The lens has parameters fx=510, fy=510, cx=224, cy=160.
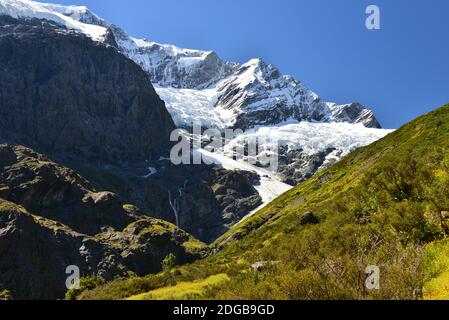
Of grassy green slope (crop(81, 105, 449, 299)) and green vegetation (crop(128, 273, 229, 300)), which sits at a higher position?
grassy green slope (crop(81, 105, 449, 299))

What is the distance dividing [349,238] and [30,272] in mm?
129529

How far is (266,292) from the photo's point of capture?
26234 millimetres

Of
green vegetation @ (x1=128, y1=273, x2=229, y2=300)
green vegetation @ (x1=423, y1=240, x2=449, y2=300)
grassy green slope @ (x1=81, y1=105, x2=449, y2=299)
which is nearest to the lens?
grassy green slope @ (x1=81, y1=105, x2=449, y2=299)

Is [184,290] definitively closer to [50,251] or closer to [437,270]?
[437,270]

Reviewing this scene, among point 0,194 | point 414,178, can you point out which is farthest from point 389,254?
point 0,194

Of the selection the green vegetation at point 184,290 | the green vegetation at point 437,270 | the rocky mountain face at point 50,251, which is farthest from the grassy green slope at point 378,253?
the rocky mountain face at point 50,251

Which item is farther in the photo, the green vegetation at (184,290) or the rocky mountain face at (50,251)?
the rocky mountain face at (50,251)

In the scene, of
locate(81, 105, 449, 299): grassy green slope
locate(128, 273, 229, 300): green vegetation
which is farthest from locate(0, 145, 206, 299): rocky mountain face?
locate(128, 273, 229, 300): green vegetation

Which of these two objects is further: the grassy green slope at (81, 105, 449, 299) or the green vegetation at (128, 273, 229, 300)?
the green vegetation at (128, 273, 229, 300)

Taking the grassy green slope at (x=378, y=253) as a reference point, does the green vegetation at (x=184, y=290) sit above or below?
below

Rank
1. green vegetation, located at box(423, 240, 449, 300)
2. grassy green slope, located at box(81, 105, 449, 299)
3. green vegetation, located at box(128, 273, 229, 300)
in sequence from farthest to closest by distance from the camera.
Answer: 1. green vegetation, located at box(128, 273, 229, 300)
2. green vegetation, located at box(423, 240, 449, 300)
3. grassy green slope, located at box(81, 105, 449, 299)

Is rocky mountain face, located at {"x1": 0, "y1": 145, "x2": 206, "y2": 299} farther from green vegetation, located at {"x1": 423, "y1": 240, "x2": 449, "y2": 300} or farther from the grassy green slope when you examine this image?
green vegetation, located at {"x1": 423, "y1": 240, "x2": 449, "y2": 300}

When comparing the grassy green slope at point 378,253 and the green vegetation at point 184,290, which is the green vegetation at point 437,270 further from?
the green vegetation at point 184,290
